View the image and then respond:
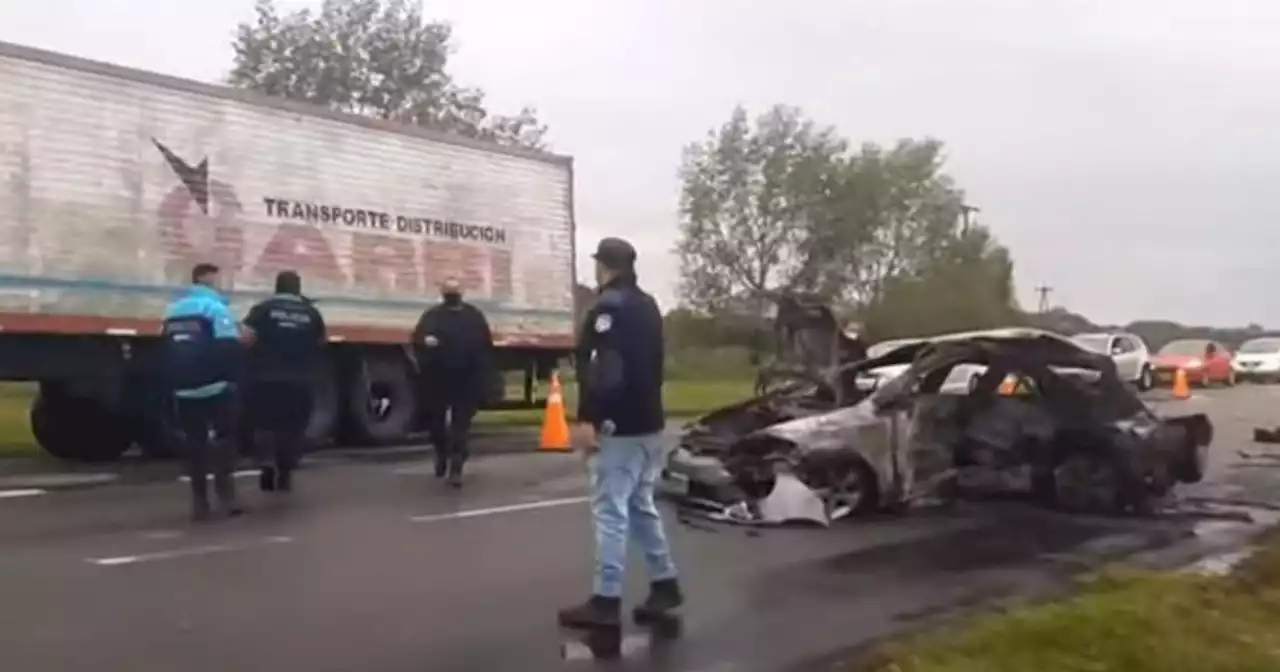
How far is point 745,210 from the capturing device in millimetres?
57812

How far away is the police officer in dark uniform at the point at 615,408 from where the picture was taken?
23.9 ft

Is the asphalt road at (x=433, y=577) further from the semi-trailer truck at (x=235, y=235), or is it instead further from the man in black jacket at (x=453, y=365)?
the semi-trailer truck at (x=235, y=235)

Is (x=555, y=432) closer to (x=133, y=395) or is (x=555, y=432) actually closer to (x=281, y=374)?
(x=133, y=395)

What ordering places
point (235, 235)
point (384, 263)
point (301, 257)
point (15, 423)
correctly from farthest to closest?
point (15, 423) → point (384, 263) → point (301, 257) → point (235, 235)

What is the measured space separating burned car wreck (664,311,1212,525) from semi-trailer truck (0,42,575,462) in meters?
5.82

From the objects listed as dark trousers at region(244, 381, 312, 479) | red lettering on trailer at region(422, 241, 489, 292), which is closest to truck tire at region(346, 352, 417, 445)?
red lettering on trailer at region(422, 241, 489, 292)

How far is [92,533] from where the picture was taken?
10.4 meters

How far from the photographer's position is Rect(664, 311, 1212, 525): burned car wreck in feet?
37.3

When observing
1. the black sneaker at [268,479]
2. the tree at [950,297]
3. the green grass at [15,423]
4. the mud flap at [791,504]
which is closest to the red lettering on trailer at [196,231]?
the green grass at [15,423]

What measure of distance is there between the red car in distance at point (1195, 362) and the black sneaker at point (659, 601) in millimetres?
36172

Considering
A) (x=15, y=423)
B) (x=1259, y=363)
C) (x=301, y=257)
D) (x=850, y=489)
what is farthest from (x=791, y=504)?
(x=1259, y=363)

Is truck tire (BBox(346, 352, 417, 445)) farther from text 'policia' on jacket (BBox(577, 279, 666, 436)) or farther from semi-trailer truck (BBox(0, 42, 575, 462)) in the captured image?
text 'policia' on jacket (BBox(577, 279, 666, 436))

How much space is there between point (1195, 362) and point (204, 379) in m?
37.1

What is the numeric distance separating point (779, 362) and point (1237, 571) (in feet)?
18.7
